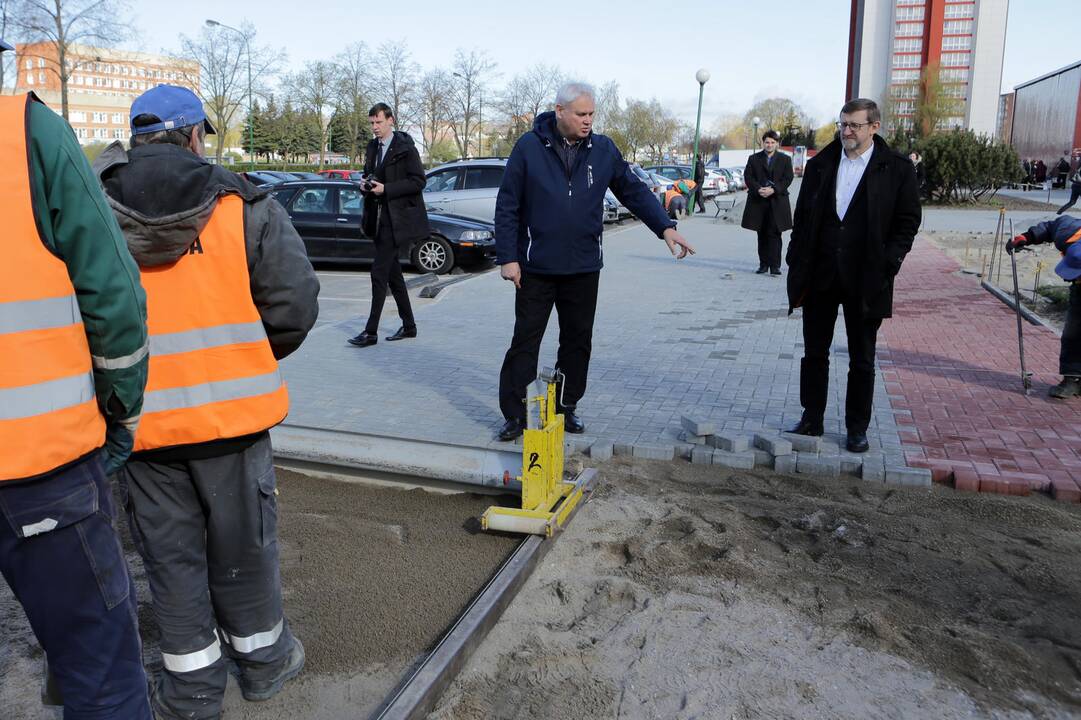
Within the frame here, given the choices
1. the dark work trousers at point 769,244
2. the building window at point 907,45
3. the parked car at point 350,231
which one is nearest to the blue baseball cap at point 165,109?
the parked car at point 350,231

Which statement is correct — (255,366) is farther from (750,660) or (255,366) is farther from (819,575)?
(819,575)

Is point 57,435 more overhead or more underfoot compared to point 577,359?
more overhead

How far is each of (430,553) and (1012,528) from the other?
9.21 feet

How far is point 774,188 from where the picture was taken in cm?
1328

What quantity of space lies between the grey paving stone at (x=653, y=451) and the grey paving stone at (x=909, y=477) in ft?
3.93

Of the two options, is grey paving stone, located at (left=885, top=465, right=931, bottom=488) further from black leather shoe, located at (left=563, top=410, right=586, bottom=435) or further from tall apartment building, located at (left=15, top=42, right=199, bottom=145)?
tall apartment building, located at (left=15, top=42, right=199, bottom=145)

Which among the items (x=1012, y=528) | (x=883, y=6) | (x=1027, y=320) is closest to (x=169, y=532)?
(x=1012, y=528)

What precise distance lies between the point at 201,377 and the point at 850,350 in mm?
4038

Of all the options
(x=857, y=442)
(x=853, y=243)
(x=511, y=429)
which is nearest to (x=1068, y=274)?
(x=853, y=243)

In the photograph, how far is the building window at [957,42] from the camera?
105m

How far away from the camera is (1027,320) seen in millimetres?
9898

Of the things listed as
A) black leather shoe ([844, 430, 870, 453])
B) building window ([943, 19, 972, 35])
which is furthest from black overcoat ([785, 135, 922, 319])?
building window ([943, 19, 972, 35])

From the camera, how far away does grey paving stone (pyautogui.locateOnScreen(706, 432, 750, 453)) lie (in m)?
5.29

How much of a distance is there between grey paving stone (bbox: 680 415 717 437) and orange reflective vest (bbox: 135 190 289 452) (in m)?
3.38
